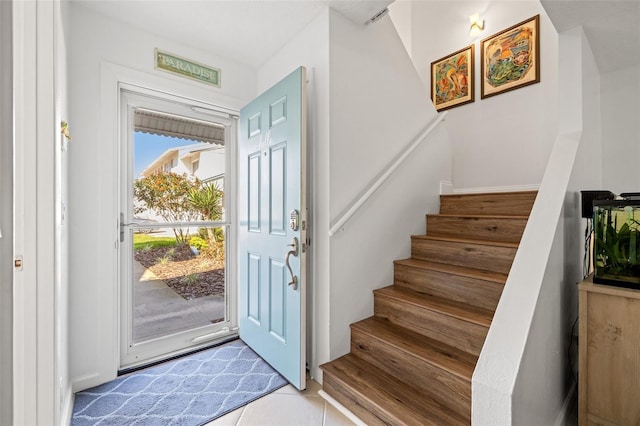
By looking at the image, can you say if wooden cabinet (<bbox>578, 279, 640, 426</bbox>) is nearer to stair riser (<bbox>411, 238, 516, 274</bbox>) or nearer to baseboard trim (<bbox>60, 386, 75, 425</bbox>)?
stair riser (<bbox>411, 238, 516, 274</bbox>)

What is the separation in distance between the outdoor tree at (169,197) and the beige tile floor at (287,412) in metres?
1.38

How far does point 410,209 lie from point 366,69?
3.77 feet

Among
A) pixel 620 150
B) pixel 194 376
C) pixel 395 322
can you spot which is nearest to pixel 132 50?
pixel 194 376

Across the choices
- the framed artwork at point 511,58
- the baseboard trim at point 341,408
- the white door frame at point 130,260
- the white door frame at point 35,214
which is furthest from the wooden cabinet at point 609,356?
the white door frame at point 130,260

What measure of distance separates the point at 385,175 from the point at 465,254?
790 mm

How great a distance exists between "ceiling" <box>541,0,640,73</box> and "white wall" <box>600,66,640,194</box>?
0.45 ft

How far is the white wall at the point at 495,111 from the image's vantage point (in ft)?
8.82

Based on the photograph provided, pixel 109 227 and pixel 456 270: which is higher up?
pixel 109 227

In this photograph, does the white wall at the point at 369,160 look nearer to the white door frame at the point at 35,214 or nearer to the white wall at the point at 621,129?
the white wall at the point at 621,129

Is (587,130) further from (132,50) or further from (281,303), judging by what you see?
(132,50)

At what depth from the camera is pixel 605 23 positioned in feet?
5.36

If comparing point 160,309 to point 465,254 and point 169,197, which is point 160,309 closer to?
point 169,197

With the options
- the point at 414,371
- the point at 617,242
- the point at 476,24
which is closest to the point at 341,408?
the point at 414,371

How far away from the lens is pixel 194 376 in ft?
6.60
